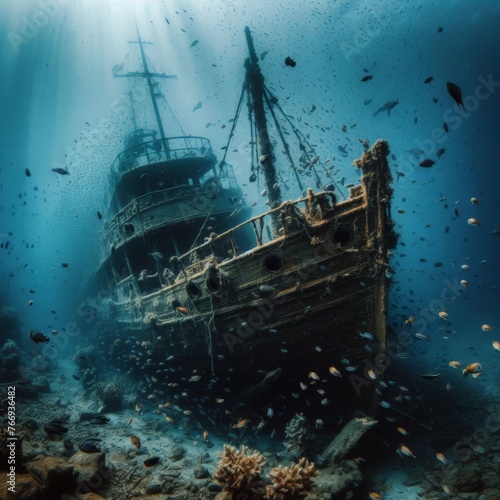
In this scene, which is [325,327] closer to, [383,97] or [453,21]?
[453,21]

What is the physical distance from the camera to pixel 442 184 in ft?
284

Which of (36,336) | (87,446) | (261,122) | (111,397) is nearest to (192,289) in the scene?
(36,336)

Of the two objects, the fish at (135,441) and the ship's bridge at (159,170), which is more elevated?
the ship's bridge at (159,170)

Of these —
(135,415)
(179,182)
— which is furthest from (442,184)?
(135,415)

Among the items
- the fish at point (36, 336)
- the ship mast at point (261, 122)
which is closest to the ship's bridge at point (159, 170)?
the ship mast at point (261, 122)

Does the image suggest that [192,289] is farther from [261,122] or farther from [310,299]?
[261,122]

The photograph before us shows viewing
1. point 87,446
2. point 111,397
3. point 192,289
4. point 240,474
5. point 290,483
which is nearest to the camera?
→ point 290,483

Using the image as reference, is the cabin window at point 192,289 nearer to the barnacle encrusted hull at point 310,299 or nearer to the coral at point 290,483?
the barnacle encrusted hull at point 310,299

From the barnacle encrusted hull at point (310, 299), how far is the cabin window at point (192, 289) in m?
0.04

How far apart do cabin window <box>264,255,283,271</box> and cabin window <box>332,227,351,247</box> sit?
1540 millimetres

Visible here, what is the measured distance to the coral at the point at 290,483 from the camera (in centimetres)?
529

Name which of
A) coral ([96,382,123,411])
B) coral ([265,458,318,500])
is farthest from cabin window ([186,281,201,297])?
coral ([96,382,123,411])

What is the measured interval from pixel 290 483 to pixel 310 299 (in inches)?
146

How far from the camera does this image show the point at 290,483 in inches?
209
